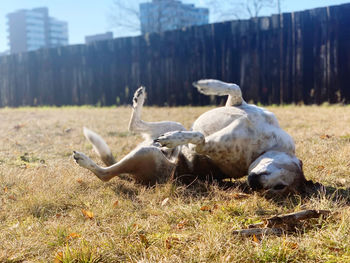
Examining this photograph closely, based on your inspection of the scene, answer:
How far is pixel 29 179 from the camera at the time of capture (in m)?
3.35

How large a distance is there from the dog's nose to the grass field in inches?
3.5

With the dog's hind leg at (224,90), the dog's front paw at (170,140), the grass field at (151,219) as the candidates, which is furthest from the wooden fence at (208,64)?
the dog's front paw at (170,140)

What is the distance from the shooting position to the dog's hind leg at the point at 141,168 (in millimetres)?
3344

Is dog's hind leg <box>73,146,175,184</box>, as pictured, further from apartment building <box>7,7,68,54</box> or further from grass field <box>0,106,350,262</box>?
apartment building <box>7,7,68,54</box>

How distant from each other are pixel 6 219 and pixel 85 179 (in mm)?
962

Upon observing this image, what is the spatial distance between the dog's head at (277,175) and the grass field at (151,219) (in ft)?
0.34

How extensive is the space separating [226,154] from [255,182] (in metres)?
0.47

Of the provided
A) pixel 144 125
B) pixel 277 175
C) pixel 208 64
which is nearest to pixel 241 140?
pixel 277 175

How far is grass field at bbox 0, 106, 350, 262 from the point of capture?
192 cm

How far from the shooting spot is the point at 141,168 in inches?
133

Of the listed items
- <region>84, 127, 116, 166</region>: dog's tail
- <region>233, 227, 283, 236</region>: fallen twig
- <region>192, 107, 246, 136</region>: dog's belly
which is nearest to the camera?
<region>233, 227, 283, 236</region>: fallen twig

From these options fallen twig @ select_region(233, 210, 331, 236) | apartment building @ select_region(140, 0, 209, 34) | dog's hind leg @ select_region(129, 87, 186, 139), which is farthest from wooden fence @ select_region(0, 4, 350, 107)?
apartment building @ select_region(140, 0, 209, 34)

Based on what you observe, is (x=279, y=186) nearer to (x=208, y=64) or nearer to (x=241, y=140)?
(x=241, y=140)

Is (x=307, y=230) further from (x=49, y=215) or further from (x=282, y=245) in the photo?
(x=49, y=215)
